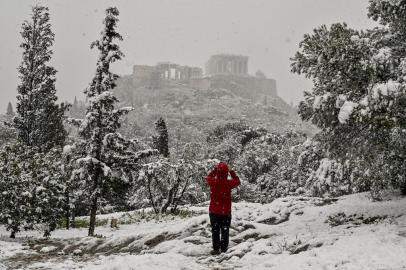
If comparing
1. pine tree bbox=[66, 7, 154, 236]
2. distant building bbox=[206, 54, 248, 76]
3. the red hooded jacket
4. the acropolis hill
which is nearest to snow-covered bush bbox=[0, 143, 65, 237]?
pine tree bbox=[66, 7, 154, 236]

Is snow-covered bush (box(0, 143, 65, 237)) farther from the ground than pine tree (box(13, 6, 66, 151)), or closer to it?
closer to it

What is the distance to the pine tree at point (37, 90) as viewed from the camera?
89.5ft

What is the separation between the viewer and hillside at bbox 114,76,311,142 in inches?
4345

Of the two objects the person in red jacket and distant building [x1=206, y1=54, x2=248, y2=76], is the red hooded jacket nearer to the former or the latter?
the person in red jacket

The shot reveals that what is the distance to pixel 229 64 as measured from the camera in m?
162

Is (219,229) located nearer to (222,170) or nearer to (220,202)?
(220,202)

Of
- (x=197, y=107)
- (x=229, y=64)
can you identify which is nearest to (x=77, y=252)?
(x=197, y=107)

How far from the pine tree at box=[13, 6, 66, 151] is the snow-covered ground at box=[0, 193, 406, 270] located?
1466cm

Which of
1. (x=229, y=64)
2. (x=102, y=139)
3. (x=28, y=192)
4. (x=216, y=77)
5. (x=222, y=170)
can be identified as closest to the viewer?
(x=222, y=170)

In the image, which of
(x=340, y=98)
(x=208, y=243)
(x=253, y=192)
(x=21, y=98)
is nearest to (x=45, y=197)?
(x=208, y=243)

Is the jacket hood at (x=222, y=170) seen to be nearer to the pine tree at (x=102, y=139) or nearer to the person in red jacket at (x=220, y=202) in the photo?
the person in red jacket at (x=220, y=202)

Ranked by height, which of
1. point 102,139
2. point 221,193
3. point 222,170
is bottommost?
point 221,193

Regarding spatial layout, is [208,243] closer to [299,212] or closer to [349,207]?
[299,212]

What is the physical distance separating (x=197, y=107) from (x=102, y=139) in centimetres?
11091
